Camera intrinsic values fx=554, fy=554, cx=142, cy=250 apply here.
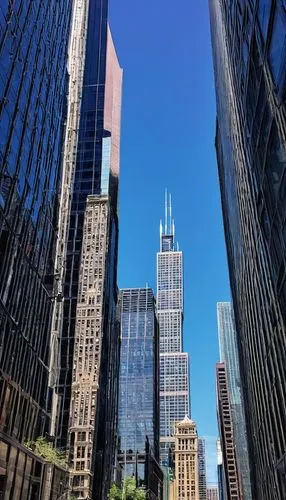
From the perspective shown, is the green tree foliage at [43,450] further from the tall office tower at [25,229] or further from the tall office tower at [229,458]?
the tall office tower at [229,458]

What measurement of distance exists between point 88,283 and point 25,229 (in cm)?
6544

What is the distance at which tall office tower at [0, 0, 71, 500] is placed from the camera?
40.7 m

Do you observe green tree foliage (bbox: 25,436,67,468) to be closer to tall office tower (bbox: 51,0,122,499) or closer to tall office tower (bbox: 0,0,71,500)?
tall office tower (bbox: 0,0,71,500)

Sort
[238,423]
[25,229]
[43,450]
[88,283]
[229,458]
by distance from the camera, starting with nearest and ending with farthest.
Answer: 1. [43,450]
2. [25,229]
3. [88,283]
4. [238,423]
5. [229,458]

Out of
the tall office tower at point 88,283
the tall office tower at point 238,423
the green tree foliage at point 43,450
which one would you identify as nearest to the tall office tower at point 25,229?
the green tree foliage at point 43,450

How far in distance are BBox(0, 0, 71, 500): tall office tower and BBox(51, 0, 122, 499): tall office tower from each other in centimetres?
2276

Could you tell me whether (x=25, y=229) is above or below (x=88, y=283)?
below

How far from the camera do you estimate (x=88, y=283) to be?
112 m

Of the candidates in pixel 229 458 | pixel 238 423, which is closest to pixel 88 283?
pixel 238 423

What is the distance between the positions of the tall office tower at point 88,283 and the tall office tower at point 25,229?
2276 cm

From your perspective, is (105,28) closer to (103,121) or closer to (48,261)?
(103,121)

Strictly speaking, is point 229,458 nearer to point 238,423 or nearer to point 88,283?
point 238,423

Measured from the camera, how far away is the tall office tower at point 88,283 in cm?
9675

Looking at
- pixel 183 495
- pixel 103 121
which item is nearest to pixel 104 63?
pixel 103 121
